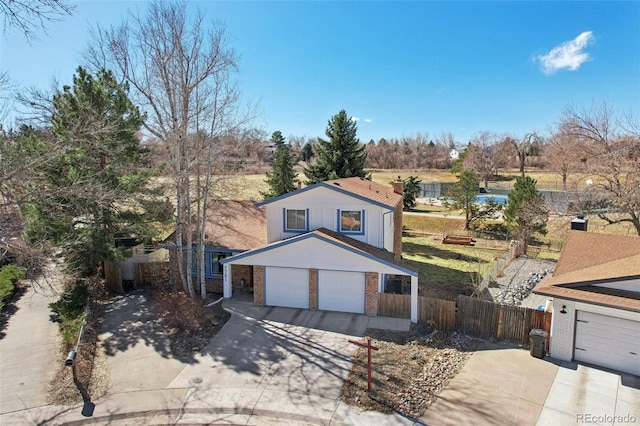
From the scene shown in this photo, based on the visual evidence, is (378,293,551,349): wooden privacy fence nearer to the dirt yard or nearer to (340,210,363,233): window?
the dirt yard

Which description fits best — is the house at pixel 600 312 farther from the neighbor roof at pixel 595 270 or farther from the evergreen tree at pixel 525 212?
the evergreen tree at pixel 525 212

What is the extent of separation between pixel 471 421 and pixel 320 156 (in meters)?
26.2

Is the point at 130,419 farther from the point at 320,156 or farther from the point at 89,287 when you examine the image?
the point at 320,156

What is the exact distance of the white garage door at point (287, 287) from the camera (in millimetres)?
16750

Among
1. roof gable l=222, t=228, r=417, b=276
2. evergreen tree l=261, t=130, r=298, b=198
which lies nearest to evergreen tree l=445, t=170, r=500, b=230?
evergreen tree l=261, t=130, r=298, b=198

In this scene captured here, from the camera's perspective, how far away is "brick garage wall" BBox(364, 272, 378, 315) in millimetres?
15867

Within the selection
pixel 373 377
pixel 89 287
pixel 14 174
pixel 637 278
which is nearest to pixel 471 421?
pixel 373 377

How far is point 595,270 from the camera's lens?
12.8m

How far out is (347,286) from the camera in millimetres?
16234

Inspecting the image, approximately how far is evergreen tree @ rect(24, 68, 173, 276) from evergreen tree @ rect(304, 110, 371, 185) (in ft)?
53.4

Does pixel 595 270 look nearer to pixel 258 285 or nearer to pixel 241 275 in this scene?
pixel 258 285

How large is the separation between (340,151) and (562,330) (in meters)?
23.2

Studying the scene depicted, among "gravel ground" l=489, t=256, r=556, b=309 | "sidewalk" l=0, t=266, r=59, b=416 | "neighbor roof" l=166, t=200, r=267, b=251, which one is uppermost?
"neighbor roof" l=166, t=200, r=267, b=251

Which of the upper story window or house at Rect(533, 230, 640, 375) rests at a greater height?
the upper story window
